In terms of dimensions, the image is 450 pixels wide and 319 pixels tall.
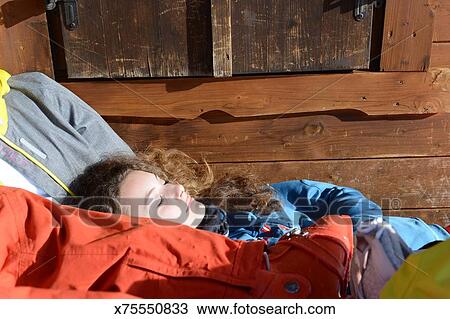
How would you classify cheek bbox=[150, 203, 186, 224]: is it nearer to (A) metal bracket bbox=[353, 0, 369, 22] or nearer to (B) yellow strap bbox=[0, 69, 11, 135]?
(B) yellow strap bbox=[0, 69, 11, 135]

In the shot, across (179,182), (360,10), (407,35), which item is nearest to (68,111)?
(179,182)

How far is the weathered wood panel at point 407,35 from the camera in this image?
5.08 feet

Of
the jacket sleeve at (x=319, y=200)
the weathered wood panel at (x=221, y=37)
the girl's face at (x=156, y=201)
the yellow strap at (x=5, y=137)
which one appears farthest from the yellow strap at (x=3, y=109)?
the jacket sleeve at (x=319, y=200)

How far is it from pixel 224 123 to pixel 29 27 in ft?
2.18

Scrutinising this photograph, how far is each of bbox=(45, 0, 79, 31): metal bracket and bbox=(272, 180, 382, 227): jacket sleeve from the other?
802 millimetres

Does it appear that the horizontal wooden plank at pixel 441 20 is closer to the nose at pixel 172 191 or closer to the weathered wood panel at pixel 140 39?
the weathered wood panel at pixel 140 39

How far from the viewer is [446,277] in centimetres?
71

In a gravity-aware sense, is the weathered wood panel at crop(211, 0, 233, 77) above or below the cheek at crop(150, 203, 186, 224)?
above

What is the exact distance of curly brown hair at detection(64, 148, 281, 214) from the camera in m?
1.38

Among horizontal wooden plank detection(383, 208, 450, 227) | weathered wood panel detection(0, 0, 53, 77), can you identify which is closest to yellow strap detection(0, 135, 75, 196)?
weathered wood panel detection(0, 0, 53, 77)

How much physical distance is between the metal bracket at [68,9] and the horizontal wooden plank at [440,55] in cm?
109

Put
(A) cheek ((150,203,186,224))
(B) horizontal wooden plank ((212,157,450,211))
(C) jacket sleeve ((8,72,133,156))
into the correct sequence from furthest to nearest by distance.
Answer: (B) horizontal wooden plank ((212,157,450,211)), (C) jacket sleeve ((8,72,133,156)), (A) cheek ((150,203,186,224))

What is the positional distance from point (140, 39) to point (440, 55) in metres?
0.93
